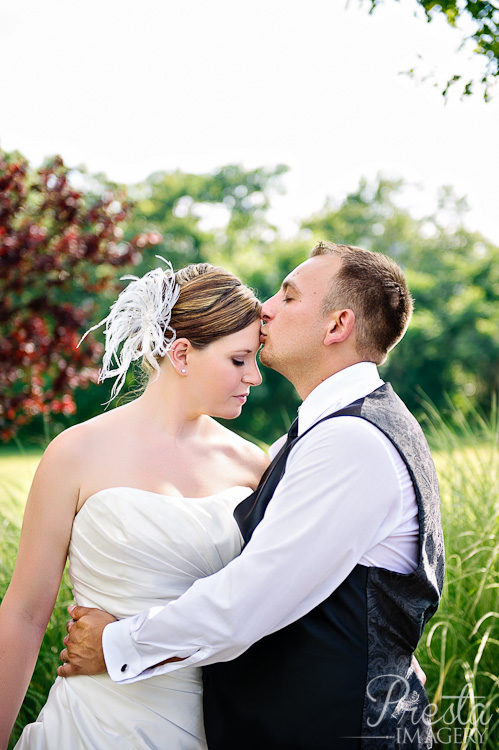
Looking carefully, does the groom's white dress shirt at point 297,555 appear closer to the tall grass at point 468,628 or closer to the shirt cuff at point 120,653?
the shirt cuff at point 120,653

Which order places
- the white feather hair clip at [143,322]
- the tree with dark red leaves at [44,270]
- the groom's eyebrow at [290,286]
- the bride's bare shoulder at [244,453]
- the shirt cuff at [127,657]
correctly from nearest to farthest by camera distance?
the shirt cuff at [127,657], the groom's eyebrow at [290,286], the white feather hair clip at [143,322], the bride's bare shoulder at [244,453], the tree with dark red leaves at [44,270]

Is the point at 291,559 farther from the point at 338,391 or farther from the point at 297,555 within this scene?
the point at 338,391

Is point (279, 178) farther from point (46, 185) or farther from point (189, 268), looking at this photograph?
point (189, 268)

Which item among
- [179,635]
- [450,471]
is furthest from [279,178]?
[179,635]

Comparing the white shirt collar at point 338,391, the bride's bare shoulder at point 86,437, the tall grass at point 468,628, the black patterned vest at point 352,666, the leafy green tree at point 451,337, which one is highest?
the white shirt collar at point 338,391

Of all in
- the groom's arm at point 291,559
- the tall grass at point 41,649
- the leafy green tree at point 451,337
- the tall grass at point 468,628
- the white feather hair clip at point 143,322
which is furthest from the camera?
the leafy green tree at point 451,337

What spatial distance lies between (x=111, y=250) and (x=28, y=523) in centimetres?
493

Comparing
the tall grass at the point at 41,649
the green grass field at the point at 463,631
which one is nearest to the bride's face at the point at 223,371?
the green grass field at the point at 463,631

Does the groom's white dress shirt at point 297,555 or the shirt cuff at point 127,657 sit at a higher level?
the groom's white dress shirt at point 297,555

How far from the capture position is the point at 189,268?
3.08m

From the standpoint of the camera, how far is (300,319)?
107 inches

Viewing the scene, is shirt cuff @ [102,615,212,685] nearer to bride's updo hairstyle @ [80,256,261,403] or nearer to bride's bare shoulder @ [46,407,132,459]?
bride's bare shoulder @ [46,407,132,459]

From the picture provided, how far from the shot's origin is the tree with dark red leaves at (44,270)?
6386 mm

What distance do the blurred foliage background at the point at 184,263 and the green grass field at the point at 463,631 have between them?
0.88 meters
